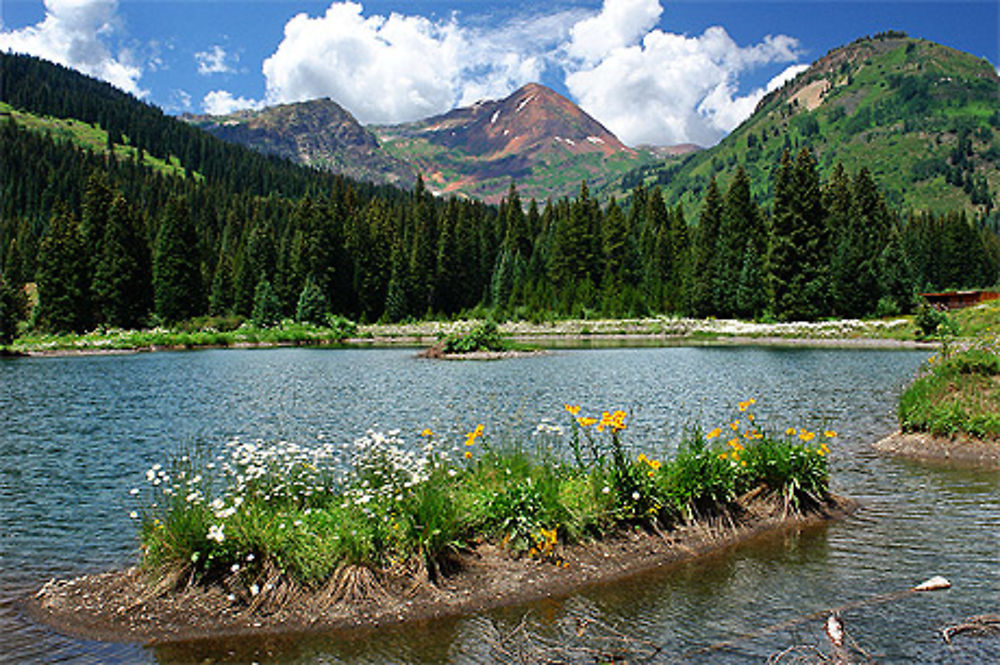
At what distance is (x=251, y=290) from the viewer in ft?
284

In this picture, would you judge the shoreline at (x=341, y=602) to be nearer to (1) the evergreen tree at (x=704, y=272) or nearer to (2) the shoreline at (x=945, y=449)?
(2) the shoreline at (x=945, y=449)

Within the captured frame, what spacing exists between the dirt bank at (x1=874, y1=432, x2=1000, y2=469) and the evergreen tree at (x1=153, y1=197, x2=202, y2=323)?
75057mm

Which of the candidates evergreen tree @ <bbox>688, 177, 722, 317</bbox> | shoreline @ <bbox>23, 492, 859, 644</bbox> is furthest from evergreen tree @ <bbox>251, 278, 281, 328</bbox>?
shoreline @ <bbox>23, 492, 859, 644</bbox>

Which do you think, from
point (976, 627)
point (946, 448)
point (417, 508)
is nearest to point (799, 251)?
point (946, 448)

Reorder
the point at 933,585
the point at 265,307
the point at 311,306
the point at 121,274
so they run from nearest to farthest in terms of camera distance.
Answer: the point at 933,585, the point at 121,274, the point at 265,307, the point at 311,306

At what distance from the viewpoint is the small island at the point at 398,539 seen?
6.98 meters

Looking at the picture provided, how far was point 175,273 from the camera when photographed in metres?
76.2

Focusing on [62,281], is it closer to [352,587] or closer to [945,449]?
[352,587]

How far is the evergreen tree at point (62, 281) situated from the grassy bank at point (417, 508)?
69.5 metres

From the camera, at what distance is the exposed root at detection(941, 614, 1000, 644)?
6238mm

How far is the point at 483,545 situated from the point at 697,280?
73.8 meters

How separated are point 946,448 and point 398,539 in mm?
A: 12960

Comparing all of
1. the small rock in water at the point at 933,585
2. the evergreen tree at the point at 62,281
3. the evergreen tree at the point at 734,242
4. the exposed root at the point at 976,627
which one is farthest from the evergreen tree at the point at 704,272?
the exposed root at the point at 976,627

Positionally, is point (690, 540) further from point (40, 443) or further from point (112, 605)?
point (40, 443)
